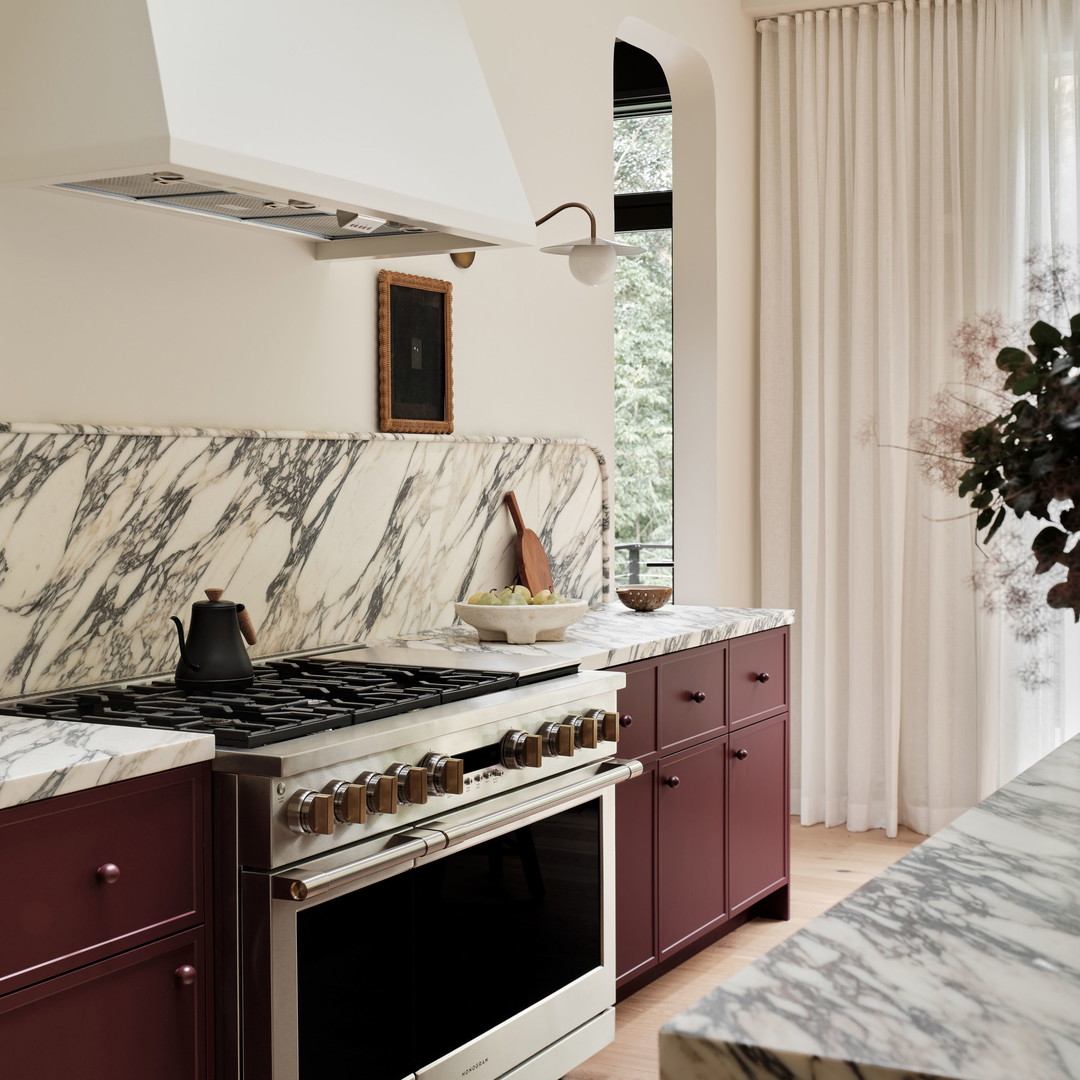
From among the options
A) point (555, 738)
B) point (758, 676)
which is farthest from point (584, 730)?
point (758, 676)

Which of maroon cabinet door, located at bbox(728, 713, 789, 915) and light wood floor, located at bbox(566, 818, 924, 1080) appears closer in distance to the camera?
light wood floor, located at bbox(566, 818, 924, 1080)

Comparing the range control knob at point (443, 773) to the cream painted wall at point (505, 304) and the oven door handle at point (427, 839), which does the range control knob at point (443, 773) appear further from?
the cream painted wall at point (505, 304)

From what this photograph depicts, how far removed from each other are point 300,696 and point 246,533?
614 mm

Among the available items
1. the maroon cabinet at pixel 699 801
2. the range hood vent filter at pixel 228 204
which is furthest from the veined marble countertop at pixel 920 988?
the maroon cabinet at pixel 699 801

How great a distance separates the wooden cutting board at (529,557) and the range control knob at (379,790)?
157cm

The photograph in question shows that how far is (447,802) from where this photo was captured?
2.23 meters

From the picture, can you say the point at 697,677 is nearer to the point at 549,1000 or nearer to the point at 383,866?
the point at 549,1000

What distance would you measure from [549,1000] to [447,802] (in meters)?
0.55

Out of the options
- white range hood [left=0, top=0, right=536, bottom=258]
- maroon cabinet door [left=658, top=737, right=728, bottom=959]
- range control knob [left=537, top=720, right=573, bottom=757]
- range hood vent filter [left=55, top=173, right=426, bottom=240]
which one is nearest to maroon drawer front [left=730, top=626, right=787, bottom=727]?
maroon cabinet door [left=658, top=737, right=728, bottom=959]

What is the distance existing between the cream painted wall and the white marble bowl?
53 centimetres

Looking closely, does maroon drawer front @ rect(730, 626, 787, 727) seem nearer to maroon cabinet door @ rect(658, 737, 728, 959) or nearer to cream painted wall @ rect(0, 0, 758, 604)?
maroon cabinet door @ rect(658, 737, 728, 959)

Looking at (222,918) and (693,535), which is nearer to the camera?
(222,918)

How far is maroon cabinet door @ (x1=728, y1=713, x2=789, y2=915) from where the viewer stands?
3549mm

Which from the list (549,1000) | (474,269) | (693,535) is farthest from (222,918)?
(693,535)
